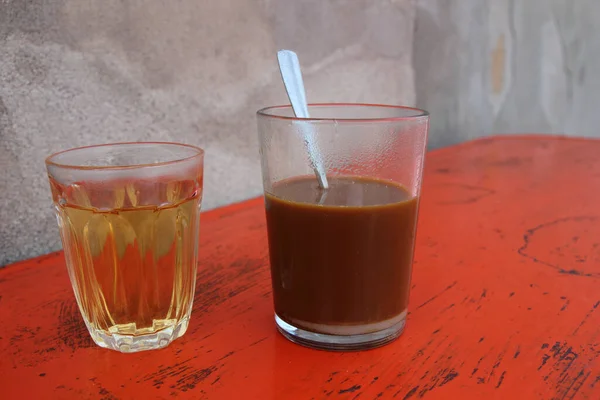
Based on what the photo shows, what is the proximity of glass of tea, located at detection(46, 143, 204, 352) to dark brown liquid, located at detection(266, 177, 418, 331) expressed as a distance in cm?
10

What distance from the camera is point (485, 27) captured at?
74.7 inches

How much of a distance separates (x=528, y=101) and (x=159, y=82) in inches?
65.0

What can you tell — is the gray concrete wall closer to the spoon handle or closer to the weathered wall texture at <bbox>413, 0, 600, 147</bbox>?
the weathered wall texture at <bbox>413, 0, 600, 147</bbox>

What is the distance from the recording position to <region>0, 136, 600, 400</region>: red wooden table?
522 mm

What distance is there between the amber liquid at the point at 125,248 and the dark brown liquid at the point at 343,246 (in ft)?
0.34

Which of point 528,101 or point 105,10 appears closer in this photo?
point 105,10

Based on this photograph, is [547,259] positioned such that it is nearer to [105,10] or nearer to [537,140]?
[105,10]

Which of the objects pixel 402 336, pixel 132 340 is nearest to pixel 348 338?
pixel 402 336

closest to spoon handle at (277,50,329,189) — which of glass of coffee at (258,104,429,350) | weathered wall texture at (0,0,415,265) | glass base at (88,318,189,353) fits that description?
glass of coffee at (258,104,429,350)

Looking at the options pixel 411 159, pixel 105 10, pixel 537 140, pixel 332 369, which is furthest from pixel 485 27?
pixel 332 369

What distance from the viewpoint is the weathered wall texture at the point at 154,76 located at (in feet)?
2.71

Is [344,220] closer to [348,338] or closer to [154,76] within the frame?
[348,338]

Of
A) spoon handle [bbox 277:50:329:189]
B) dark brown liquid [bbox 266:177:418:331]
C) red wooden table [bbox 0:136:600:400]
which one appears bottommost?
red wooden table [bbox 0:136:600:400]

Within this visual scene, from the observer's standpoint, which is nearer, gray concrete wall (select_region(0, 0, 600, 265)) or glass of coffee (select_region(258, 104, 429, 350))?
glass of coffee (select_region(258, 104, 429, 350))
